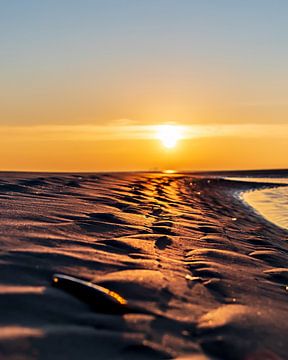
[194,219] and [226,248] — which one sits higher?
[194,219]

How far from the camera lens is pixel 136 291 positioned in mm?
3400

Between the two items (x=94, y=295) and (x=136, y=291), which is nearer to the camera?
(x=94, y=295)

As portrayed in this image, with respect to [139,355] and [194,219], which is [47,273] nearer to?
[139,355]

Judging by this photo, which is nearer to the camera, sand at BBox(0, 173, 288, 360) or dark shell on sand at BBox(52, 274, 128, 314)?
sand at BBox(0, 173, 288, 360)

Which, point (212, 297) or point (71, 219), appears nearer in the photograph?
point (212, 297)

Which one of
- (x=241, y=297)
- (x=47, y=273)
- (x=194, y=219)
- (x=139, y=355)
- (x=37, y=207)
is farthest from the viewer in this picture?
(x=194, y=219)

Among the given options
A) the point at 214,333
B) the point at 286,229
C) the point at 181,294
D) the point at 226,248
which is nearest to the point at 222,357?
the point at 214,333

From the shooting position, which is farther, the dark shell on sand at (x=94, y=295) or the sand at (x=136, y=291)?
the dark shell on sand at (x=94, y=295)

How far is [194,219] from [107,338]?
6098mm

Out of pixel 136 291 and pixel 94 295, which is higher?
pixel 136 291

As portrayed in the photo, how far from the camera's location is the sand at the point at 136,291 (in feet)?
8.49

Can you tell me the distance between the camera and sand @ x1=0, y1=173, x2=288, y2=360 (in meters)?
2.59

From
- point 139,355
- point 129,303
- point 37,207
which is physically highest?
point 37,207

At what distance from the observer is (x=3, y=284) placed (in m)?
3.11
